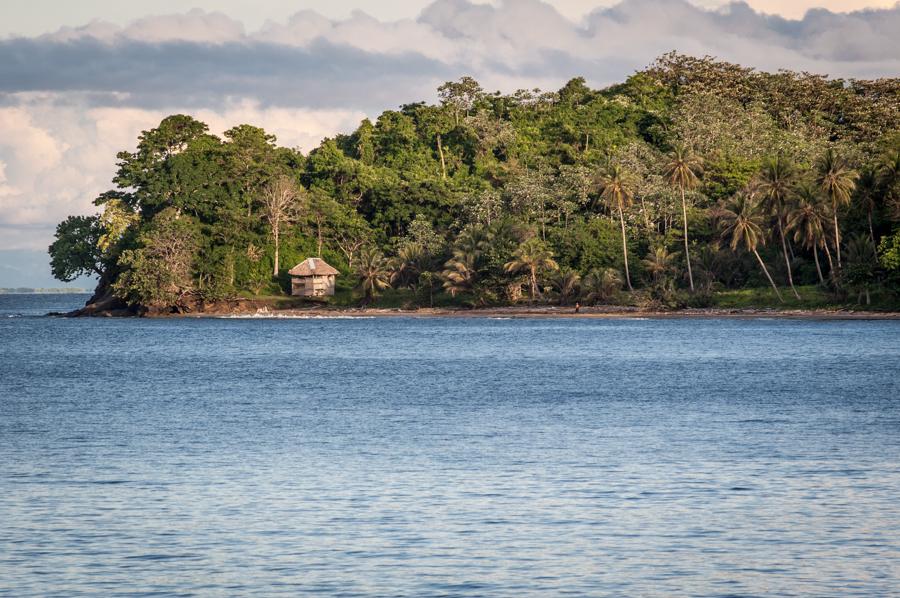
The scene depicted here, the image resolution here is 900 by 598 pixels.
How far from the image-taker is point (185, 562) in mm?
19297

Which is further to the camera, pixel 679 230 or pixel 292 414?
pixel 679 230

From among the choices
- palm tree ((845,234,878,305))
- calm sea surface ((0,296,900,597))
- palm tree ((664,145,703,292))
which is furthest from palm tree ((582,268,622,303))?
calm sea surface ((0,296,900,597))

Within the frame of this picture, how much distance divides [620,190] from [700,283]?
1186cm

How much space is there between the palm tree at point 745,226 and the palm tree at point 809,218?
2983 mm

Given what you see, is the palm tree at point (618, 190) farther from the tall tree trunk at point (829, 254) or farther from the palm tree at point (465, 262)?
the tall tree trunk at point (829, 254)

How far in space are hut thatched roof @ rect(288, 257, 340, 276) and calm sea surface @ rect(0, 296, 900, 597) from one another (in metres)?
66.3

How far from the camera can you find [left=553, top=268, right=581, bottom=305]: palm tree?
387 ft

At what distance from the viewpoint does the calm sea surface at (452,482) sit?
18.7 meters

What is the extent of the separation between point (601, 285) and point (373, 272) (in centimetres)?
2451

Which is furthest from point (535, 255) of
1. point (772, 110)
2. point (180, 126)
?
point (772, 110)

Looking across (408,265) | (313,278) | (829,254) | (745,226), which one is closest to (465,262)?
(408,265)

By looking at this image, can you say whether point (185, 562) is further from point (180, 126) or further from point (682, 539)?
point (180, 126)

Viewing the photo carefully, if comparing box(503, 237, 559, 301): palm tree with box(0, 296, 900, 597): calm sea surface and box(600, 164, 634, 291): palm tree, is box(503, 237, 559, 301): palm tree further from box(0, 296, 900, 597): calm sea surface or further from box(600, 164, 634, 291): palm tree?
box(0, 296, 900, 597): calm sea surface

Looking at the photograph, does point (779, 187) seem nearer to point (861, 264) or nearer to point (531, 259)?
point (861, 264)
